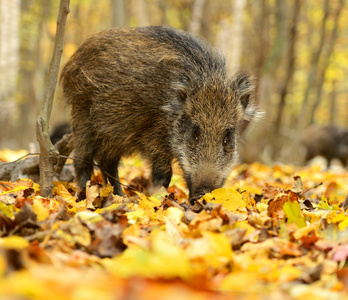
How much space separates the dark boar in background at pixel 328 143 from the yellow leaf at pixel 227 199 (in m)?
16.3

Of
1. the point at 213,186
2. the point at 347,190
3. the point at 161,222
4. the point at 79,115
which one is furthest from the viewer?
the point at 347,190

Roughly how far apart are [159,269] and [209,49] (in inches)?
148

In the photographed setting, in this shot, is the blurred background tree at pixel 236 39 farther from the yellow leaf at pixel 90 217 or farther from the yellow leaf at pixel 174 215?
the yellow leaf at pixel 90 217

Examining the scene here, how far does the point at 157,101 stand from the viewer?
4625mm

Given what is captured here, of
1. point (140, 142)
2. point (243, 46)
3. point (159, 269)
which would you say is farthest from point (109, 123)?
point (243, 46)

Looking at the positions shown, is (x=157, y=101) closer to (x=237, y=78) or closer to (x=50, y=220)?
(x=237, y=78)

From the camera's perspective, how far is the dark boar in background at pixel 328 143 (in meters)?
18.5

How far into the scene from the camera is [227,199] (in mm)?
3537

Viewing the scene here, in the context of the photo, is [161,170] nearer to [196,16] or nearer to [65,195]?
[65,195]

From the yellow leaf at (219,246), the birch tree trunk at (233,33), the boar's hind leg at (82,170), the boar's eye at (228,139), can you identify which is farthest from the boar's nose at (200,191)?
the birch tree trunk at (233,33)

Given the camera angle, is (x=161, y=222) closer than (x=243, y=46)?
Yes

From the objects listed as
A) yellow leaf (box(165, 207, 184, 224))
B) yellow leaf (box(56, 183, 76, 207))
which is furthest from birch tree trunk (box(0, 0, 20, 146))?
yellow leaf (box(165, 207, 184, 224))

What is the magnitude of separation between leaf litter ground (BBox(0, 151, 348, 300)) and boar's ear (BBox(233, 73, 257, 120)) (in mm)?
1715

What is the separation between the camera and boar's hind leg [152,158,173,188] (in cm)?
478
